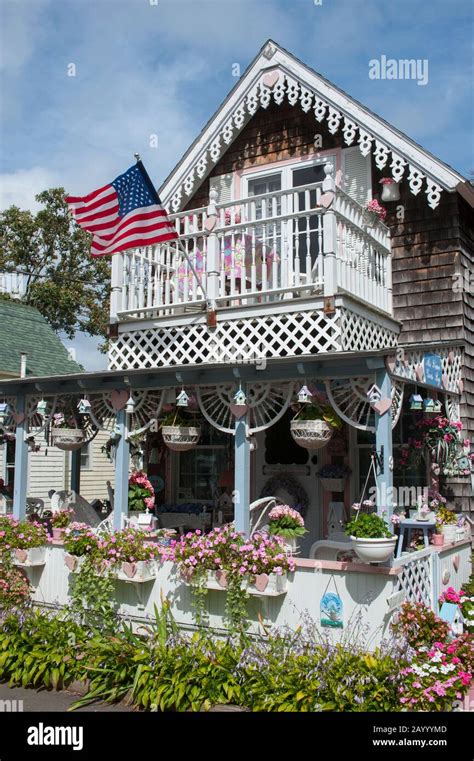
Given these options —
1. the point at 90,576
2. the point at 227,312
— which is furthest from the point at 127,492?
the point at 227,312

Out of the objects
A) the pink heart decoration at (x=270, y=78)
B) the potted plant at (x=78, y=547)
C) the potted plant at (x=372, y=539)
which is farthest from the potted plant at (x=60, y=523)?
the pink heart decoration at (x=270, y=78)

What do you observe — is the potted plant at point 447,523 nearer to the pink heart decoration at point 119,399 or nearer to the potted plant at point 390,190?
the pink heart decoration at point 119,399

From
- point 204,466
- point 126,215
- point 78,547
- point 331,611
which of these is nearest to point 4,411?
point 78,547

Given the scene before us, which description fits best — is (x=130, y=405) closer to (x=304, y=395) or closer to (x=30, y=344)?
(x=304, y=395)

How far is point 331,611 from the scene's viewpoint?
20.0ft

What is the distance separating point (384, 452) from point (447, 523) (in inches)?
96.6

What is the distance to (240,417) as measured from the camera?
737 cm

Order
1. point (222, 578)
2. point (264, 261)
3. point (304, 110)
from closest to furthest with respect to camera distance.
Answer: point (222, 578)
point (264, 261)
point (304, 110)

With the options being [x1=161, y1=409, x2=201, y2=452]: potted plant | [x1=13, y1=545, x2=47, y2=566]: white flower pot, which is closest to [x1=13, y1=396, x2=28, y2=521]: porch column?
[x1=13, y1=545, x2=47, y2=566]: white flower pot

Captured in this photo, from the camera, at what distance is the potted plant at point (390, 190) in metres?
10.0

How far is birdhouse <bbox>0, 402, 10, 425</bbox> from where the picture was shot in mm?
9172

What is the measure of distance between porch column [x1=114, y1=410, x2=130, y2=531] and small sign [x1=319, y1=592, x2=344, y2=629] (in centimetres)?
298
